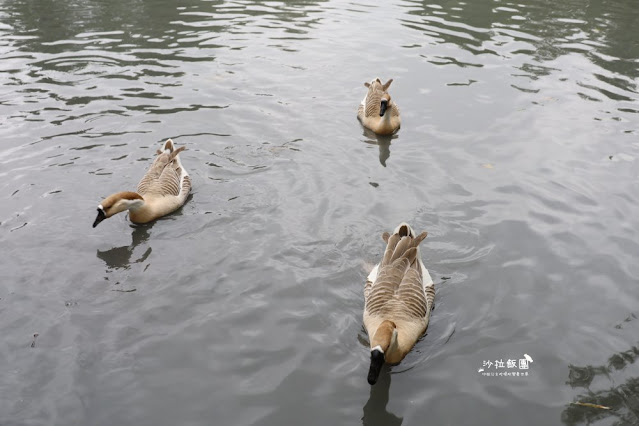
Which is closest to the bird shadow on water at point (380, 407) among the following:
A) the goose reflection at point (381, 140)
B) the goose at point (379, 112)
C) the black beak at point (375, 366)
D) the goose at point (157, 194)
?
the black beak at point (375, 366)

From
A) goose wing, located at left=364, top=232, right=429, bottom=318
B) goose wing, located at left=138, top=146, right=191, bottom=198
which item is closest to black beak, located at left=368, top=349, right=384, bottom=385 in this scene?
goose wing, located at left=364, top=232, right=429, bottom=318

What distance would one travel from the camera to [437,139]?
1162 centimetres

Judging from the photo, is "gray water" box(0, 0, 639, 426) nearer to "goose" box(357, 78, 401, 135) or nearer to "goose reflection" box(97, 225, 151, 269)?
"goose reflection" box(97, 225, 151, 269)

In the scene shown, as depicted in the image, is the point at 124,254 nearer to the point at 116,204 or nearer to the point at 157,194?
the point at 116,204

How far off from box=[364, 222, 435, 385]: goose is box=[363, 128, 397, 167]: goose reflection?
3.57 m

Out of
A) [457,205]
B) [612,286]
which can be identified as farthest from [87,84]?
[612,286]

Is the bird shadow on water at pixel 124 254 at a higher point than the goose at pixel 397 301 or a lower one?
lower

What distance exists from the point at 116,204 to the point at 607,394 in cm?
658

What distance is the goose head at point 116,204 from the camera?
27.8 feet

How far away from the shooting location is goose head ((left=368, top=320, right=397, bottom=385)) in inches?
228

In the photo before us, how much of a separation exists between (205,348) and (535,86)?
1019 cm

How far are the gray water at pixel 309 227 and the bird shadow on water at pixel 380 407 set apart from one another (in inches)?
0.8

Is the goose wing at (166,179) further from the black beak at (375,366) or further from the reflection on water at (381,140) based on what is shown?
the black beak at (375,366)

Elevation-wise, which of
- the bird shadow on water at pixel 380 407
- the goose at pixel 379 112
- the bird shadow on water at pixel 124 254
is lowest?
the bird shadow on water at pixel 380 407
